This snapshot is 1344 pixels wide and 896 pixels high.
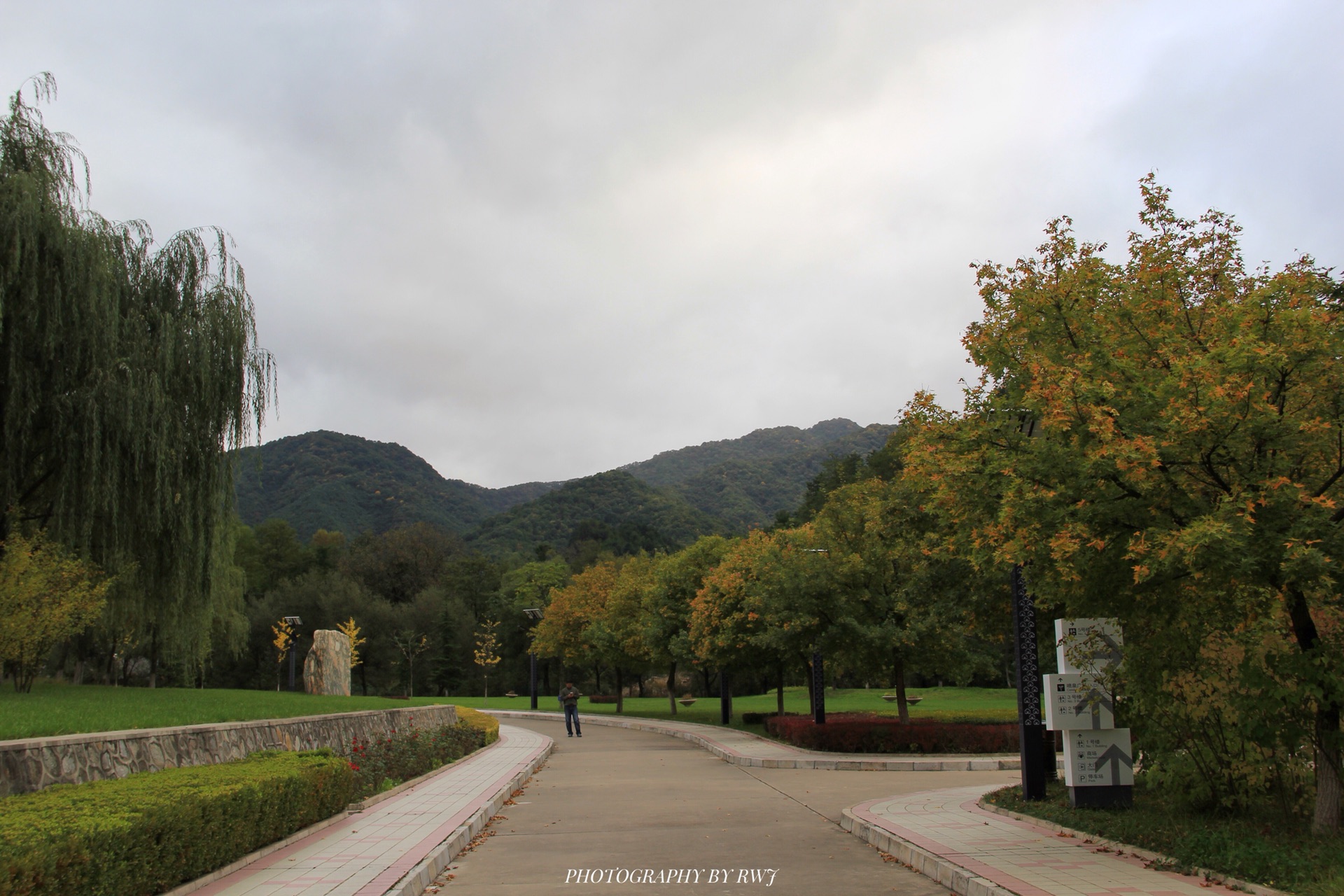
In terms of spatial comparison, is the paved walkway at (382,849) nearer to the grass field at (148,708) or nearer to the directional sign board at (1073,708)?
the grass field at (148,708)

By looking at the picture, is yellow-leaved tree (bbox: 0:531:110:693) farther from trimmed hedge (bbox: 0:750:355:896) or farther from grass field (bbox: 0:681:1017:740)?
trimmed hedge (bbox: 0:750:355:896)

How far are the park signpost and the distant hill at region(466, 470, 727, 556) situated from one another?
84.7m

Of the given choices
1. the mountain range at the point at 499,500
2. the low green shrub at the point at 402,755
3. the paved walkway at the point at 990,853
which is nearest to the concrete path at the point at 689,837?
the paved walkway at the point at 990,853

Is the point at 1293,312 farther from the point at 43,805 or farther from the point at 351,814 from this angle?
the point at 351,814

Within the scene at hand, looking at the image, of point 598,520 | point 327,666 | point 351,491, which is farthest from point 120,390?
point 351,491

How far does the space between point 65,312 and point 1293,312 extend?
1703cm

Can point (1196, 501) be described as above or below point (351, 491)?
below

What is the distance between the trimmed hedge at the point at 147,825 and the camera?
5.44 meters

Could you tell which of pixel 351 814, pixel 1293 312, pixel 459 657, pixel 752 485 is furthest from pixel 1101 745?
pixel 752 485

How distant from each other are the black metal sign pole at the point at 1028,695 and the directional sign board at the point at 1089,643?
3.33ft

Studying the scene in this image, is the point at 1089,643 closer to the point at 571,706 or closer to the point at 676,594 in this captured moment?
the point at 571,706

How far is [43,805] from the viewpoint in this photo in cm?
670

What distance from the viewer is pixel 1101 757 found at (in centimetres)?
1081

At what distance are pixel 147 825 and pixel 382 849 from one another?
3.00 meters
